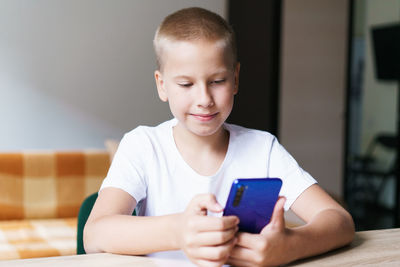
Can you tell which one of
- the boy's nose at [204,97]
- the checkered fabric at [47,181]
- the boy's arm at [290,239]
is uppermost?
the boy's nose at [204,97]

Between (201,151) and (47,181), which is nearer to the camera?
(201,151)

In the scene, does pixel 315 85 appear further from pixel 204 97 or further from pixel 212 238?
pixel 212 238

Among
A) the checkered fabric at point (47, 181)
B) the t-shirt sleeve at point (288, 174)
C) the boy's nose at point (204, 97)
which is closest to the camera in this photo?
the boy's nose at point (204, 97)

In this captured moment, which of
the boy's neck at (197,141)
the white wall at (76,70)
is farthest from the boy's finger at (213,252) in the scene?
the white wall at (76,70)

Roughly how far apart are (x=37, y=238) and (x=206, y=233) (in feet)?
5.72

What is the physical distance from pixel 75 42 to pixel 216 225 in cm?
226

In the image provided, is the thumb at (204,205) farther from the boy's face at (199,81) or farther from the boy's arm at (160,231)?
the boy's face at (199,81)

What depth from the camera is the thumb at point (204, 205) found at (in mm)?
675

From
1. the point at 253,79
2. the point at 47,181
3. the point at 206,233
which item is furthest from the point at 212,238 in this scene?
the point at 253,79

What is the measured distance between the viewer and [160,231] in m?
0.77

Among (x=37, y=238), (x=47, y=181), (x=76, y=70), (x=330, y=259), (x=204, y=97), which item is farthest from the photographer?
(x=76, y=70)

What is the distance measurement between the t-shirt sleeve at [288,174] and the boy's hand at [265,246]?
0.33m

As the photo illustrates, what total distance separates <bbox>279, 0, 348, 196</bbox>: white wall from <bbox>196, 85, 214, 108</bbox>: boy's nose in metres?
2.72

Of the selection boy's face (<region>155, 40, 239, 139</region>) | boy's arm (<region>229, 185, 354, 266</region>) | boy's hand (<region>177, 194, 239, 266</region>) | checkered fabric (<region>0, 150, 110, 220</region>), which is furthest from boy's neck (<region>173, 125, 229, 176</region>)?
checkered fabric (<region>0, 150, 110, 220</region>)
